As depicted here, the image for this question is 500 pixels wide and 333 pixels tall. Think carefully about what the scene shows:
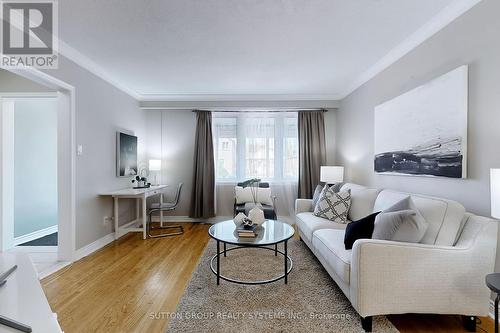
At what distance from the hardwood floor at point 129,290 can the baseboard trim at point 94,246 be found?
10cm

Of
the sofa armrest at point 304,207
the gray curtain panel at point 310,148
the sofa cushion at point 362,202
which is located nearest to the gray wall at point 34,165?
the sofa armrest at point 304,207

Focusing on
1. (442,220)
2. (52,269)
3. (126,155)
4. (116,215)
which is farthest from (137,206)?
(442,220)

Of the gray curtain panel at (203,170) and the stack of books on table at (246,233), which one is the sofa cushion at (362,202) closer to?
the stack of books on table at (246,233)

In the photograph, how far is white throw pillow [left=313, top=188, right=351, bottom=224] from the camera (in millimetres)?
3041

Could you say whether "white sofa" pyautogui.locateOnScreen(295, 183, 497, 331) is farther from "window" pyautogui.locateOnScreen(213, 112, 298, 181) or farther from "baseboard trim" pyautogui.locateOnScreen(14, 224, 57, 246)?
"baseboard trim" pyautogui.locateOnScreen(14, 224, 57, 246)

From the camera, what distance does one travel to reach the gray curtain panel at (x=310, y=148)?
476 centimetres

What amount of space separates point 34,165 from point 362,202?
16.3 ft

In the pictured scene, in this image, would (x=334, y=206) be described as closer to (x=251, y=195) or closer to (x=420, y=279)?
(x=420, y=279)

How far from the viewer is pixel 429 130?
234 centimetres

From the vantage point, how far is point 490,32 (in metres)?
1.80

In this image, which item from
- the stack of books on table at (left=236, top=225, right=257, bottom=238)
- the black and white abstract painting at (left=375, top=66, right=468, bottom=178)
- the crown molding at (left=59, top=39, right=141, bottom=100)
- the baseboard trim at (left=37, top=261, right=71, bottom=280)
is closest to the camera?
the black and white abstract painting at (left=375, top=66, right=468, bottom=178)

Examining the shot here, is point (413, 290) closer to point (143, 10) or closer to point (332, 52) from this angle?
point (332, 52)

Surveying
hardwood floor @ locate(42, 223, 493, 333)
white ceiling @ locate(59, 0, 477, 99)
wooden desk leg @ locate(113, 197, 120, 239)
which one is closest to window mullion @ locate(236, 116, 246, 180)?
white ceiling @ locate(59, 0, 477, 99)

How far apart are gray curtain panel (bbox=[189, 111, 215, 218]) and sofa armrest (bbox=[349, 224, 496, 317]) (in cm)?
349
